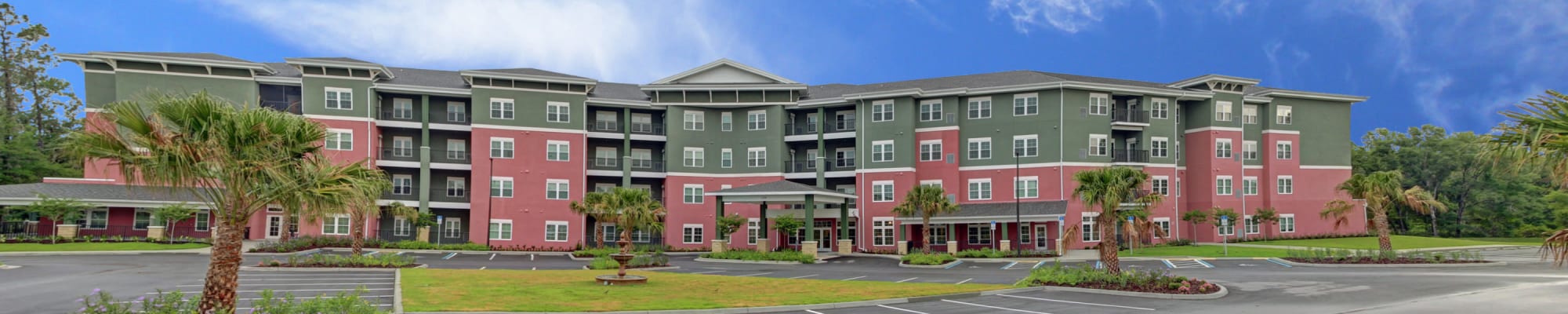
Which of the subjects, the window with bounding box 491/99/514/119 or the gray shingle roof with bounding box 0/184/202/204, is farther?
the window with bounding box 491/99/514/119

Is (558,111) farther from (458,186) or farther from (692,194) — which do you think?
(692,194)

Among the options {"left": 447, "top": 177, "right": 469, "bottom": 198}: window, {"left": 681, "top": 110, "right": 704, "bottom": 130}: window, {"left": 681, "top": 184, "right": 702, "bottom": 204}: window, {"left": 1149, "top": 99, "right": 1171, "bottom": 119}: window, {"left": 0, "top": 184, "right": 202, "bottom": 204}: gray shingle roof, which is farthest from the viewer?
{"left": 681, "top": 110, "right": 704, "bottom": 130}: window

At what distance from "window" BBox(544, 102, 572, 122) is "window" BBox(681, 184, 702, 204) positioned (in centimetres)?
819

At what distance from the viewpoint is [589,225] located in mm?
59312

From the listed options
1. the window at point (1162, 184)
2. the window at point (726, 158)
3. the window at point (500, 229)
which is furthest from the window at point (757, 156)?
the window at point (1162, 184)

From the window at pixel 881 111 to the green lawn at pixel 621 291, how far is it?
24.7 m

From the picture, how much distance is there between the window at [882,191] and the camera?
54.7 m

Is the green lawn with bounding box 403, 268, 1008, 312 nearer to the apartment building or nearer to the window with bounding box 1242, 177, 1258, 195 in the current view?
the apartment building

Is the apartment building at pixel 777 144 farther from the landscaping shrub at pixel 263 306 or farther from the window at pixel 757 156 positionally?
the landscaping shrub at pixel 263 306

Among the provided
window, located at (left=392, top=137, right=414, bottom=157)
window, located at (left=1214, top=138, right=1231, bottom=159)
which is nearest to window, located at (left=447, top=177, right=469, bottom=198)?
window, located at (left=392, top=137, right=414, bottom=157)

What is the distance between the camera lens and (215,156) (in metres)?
13.8

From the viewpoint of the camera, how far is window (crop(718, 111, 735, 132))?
194ft

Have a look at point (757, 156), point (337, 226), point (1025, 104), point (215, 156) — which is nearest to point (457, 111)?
point (337, 226)

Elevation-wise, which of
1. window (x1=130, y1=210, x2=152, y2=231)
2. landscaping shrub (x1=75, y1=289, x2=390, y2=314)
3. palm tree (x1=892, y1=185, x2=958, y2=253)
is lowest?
landscaping shrub (x1=75, y1=289, x2=390, y2=314)
